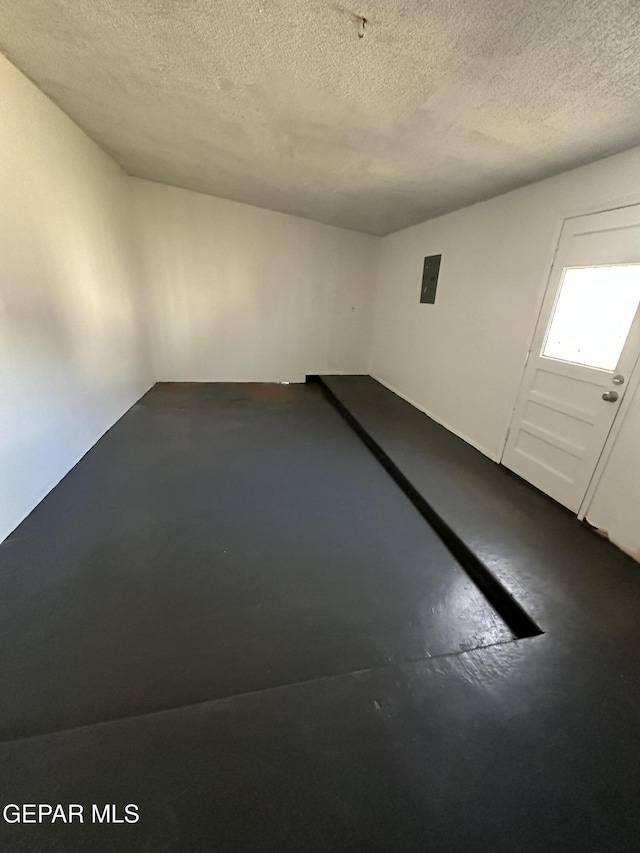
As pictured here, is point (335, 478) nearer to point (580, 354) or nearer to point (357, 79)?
point (580, 354)

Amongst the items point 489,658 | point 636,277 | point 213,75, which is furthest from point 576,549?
point 213,75

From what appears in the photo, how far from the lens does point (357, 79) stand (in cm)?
163

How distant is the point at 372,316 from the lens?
5.81 m

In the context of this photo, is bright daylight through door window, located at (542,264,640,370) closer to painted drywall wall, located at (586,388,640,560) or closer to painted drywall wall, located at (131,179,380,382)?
painted drywall wall, located at (586,388,640,560)

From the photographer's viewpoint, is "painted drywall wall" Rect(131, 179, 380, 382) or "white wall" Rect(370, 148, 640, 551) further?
"painted drywall wall" Rect(131, 179, 380, 382)

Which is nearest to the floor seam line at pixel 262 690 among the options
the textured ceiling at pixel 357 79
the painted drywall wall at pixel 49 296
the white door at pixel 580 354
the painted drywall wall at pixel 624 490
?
the painted drywall wall at pixel 624 490

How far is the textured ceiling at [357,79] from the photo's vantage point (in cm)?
126


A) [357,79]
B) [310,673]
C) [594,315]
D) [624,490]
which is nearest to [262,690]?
[310,673]

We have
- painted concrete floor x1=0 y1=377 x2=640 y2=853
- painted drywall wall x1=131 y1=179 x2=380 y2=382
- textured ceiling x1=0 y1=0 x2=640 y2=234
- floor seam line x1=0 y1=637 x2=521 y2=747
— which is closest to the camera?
painted concrete floor x1=0 y1=377 x2=640 y2=853

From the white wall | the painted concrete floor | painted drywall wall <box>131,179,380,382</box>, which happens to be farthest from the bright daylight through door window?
painted drywall wall <box>131,179,380,382</box>

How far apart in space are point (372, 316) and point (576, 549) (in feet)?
15.3

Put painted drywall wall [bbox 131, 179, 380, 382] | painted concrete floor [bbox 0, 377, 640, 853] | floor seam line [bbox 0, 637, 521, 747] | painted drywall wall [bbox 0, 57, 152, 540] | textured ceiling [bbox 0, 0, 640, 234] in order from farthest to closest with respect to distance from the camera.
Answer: painted drywall wall [bbox 131, 179, 380, 382] < painted drywall wall [bbox 0, 57, 152, 540] < textured ceiling [bbox 0, 0, 640, 234] < floor seam line [bbox 0, 637, 521, 747] < painted concrete floor [bbox 0, 377, 640, 853]

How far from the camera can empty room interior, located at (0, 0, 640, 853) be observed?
101cm

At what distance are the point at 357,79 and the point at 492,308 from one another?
214 centimetres
